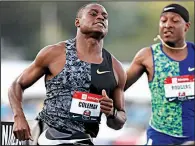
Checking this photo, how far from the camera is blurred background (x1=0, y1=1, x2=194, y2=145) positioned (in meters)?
5.36

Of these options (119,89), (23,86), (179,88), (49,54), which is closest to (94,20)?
(49,54)

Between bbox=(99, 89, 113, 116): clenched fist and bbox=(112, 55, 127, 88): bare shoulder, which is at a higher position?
bbox=(112, 55, 127, 88): bare shoulder

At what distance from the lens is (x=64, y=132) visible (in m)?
4.38

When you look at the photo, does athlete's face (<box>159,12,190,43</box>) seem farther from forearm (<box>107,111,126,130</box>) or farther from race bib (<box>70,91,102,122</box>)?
race bib (<box>70,91,102,122</box>)

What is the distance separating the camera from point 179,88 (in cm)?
514

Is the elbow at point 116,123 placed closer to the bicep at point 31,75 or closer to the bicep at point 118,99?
the bicep at point 118,99

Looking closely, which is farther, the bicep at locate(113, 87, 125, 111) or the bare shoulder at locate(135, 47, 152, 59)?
the bare shoulder at locate(135, 47, 152, 59)

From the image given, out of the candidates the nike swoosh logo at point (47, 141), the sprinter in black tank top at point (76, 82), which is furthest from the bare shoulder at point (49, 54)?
the nike swoosh logo at point (47, 141)

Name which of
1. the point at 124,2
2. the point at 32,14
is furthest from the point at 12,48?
the point at 124,2

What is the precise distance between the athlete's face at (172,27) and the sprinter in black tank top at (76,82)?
894 millimetres

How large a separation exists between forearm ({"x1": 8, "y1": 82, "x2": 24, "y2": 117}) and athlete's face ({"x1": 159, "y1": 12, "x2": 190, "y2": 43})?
1367mm

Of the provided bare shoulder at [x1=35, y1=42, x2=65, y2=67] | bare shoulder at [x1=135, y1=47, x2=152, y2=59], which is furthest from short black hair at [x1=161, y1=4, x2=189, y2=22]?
bare shoulder at [x1=35, y1=42, x2=65, y2=67]

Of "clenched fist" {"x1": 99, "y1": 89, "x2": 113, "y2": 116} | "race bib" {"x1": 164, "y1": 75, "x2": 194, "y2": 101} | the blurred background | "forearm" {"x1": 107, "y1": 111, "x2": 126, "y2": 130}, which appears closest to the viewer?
"clenched fist" {"x1": 99, "y1": 89, "x2": 113, "y2": 116}

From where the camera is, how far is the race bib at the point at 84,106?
173 inches
